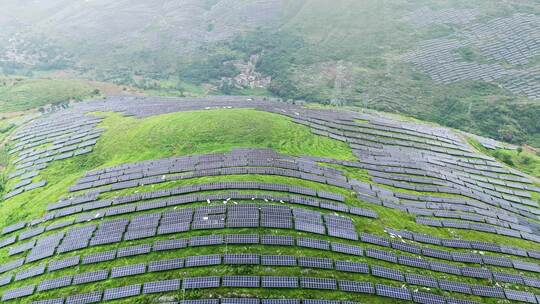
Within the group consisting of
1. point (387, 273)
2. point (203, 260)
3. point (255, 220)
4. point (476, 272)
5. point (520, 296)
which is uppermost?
point (255, 220)

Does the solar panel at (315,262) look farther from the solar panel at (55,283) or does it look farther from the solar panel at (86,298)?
the solar panel at (55,283)

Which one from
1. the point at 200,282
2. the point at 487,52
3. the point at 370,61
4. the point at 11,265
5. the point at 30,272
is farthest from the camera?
the point at 370,61

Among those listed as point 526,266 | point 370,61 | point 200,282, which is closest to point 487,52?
point 370,61

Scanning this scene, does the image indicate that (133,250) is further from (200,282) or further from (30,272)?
(30,272)

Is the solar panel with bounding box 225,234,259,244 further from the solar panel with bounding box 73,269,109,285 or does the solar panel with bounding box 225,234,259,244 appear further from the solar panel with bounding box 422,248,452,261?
the solar panel with bounding box 422,248,452,261

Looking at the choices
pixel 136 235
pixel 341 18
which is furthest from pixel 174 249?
pixel 341 18

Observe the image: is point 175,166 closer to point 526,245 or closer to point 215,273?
point 215,273

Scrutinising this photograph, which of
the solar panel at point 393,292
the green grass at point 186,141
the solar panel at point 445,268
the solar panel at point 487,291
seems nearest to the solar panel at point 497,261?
the solar panel at point 487,291

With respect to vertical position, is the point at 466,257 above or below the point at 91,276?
below
